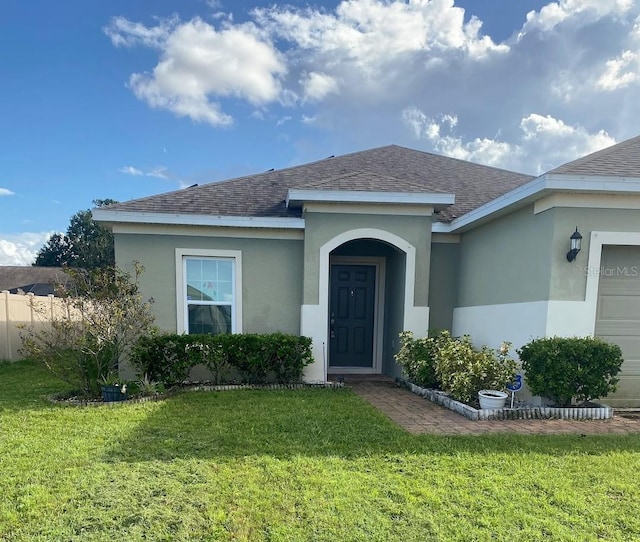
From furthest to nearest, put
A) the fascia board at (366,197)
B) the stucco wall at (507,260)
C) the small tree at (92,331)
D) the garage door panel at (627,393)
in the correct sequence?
the fascia board at (366,197) < the small tree at (92,331) < the garage door panel at (627,393) < the stucco wall at (507,260)

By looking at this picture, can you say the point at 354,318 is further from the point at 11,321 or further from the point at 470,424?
the point at 11,321

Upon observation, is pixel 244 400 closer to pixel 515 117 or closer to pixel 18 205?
pixel 515 117

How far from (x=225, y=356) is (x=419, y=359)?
3.62 meters

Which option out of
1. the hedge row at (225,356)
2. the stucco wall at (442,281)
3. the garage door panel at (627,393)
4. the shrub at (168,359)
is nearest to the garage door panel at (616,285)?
the garage door panel at (627,393)

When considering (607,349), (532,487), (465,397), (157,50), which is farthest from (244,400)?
(157,50)

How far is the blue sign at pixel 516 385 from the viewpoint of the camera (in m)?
5.32

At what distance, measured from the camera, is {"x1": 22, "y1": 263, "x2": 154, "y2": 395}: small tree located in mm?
5895

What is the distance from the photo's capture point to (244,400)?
5.80 metres

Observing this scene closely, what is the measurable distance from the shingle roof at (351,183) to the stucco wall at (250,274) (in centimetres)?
60

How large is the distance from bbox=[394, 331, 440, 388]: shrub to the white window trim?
335 cm

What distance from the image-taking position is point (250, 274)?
7.36 m

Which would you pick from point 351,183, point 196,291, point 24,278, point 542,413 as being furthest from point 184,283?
point 24,278

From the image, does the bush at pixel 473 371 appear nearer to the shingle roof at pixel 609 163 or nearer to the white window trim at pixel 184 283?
the shingle roof at pixel 609 163

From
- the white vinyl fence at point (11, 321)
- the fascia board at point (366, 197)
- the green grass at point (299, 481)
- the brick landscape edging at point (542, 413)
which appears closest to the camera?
the green grass at point (299, 481)
